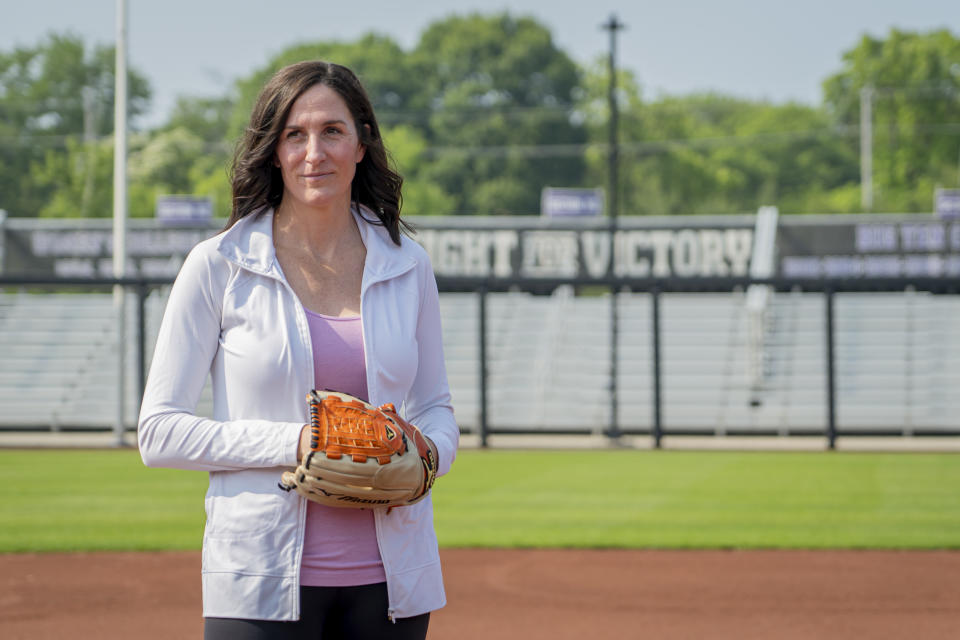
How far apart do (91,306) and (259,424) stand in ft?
76.3

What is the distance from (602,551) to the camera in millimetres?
9023

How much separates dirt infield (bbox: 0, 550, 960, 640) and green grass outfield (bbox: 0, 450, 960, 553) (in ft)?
1.57

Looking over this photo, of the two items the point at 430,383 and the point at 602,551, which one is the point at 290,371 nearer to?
the point at 430,383

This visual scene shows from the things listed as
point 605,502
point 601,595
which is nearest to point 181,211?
point 605,502

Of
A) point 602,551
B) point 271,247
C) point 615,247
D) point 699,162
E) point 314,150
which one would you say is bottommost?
point 602,551

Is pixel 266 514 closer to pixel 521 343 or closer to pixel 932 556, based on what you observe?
pixel 932 556

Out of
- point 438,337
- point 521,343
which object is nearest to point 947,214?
point 521,343

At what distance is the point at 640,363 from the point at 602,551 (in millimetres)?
13540

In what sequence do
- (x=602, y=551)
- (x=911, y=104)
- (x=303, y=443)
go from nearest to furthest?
(x=303, y=443) → (x=602, y=551) → (x=911, y=104)

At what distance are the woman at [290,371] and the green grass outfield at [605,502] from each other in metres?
6.85

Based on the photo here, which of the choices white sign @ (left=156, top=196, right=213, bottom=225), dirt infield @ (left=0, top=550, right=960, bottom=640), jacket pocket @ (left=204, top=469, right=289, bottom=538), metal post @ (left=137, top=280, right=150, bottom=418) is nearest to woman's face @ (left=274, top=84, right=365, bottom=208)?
jacket pocket @ (left=204, top=469, right=289, bottom=538)

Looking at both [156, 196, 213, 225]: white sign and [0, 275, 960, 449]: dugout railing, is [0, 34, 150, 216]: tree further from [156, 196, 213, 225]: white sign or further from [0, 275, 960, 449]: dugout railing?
[0, 275, 960, 449]: dugout railing

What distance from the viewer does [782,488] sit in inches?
482

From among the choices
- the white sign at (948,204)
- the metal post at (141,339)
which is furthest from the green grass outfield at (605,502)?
the white sign at (948,204)
